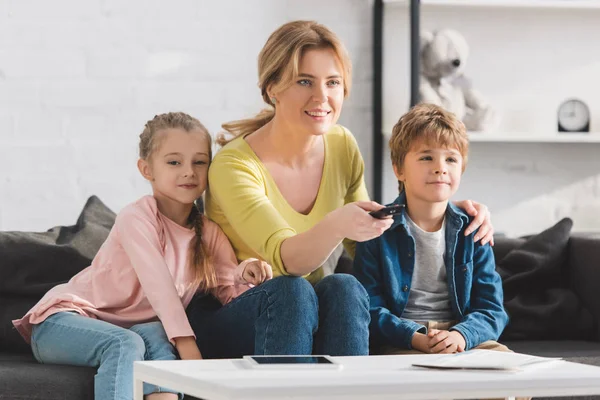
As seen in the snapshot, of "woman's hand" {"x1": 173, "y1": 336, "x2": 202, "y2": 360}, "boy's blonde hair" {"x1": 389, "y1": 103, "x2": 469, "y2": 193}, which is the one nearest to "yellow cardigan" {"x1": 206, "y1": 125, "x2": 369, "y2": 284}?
"boy's blonde hair" {"x1": 389, "y1": 103, "x2": 469, "y2": 193}

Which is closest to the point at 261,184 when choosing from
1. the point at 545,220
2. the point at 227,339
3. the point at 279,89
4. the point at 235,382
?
the point at 279,89

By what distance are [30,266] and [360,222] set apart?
903 mm

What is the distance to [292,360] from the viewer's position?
1413mm

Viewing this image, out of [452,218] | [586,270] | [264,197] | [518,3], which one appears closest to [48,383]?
[264,197]

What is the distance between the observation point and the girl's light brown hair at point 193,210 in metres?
2.00

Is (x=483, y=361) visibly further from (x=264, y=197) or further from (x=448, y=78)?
(x=448, y=78)

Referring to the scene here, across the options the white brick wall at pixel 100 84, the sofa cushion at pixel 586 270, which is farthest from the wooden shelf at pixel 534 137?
the sofa cushion at pixel 586 270

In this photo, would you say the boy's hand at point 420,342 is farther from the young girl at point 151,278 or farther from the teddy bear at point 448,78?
the teddy bear at point 448,78

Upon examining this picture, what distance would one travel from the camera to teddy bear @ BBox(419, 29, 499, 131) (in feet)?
10.8

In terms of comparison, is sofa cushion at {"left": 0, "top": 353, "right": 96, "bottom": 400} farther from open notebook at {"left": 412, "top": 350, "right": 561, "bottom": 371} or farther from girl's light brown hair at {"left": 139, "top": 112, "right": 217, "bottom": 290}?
open notebook at {"left": 412, "top": 350, "right": 561, "bottom": 371}

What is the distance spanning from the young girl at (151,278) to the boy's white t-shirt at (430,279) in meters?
0.37

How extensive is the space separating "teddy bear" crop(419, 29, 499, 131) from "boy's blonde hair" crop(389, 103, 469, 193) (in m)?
1.13

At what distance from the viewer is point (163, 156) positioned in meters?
2.04

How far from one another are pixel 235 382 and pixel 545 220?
2.52 meters
